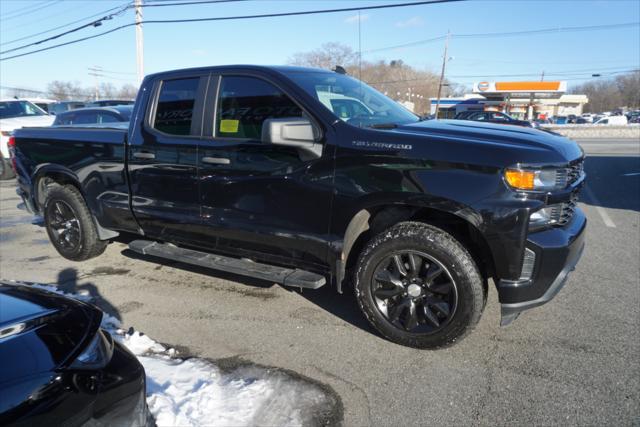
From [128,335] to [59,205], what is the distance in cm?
251

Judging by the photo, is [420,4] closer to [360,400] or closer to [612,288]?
[612,288]

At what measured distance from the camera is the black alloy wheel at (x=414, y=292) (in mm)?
3178

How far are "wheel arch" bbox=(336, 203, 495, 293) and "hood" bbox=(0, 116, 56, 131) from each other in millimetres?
11960

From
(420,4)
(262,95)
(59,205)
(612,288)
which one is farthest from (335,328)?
(420,4)

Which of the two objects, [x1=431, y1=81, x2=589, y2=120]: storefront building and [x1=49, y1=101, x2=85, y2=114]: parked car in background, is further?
[x1=431, y1=81, x2=589, y2=120]: storefront building

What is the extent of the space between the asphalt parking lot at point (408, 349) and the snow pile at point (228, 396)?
161 millimetres

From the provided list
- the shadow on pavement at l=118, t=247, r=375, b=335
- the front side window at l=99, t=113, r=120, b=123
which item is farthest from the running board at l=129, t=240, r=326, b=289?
the front side window at l=99, t=113, r=120, b=123

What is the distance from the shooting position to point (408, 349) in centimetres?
335

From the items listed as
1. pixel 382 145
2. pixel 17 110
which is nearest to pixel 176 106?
pixel 382 145

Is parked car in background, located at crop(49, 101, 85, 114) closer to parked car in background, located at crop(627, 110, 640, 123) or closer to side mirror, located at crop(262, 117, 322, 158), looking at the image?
side mirror, located at crop(262, 117, 322, 158)

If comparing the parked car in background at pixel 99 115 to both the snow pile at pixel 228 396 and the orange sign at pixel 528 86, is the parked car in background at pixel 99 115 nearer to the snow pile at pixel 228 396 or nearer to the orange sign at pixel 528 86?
the snow pile at pixel 228 396

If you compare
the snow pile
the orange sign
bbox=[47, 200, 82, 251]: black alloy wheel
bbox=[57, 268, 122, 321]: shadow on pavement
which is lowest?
bbox=[57, 268, 122, 321]: shadow on pavement

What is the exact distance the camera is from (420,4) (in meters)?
10.9

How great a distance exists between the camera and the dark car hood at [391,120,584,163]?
2.88 metres
